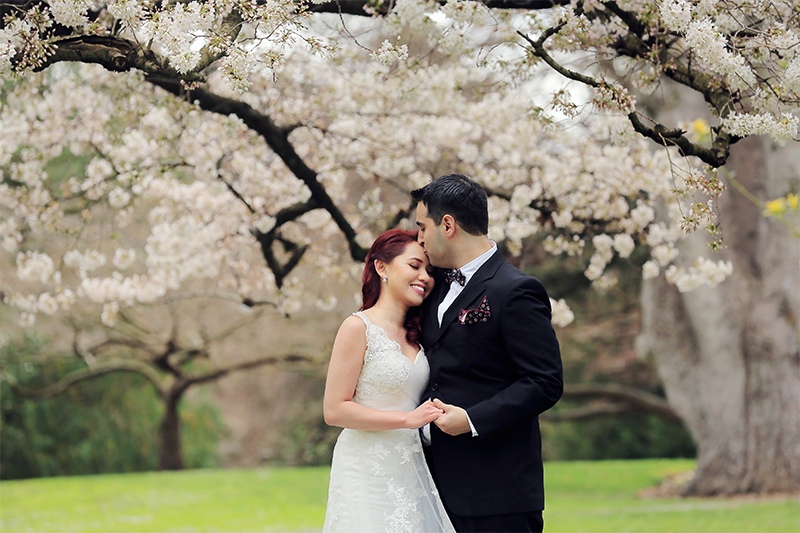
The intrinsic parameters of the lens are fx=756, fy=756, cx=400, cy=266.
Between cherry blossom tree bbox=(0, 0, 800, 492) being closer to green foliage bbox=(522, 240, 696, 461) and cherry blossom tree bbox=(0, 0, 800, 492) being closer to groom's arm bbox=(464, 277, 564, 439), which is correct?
groom's arm bbox=(464, 277, 564, 439)

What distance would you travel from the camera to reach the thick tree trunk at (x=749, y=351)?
8.55 metres

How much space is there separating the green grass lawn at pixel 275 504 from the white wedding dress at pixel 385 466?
183 inches

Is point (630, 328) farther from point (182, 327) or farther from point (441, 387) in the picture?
point (441, 387)

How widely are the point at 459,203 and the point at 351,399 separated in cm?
83

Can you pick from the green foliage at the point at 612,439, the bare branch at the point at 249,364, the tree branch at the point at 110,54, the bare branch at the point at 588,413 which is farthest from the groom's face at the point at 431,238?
the green foliage at the point at 612,439

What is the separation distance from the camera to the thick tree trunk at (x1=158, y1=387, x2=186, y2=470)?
13.4 m

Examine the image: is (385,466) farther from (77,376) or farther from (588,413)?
(77,376)

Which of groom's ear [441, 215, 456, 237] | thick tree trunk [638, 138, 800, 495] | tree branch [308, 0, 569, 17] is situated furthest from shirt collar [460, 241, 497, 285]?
thick tree trunk [638, 138, 800, 495]

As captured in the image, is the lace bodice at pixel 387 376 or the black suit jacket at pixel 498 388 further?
the lace bodice at pixel 387 376

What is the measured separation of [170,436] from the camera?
44.4 feet

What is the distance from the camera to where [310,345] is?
13828 millimetres

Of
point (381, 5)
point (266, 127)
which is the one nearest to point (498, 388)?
point (381, 5)

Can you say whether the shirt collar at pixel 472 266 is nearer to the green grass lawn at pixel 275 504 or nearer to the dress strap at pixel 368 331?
the dress strap at pixel 368 331

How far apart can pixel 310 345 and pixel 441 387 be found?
11.3 meters
